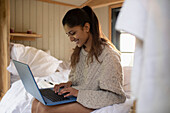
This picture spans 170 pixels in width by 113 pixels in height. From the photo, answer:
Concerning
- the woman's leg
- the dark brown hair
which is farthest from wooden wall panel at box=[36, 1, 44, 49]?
the woman's leg

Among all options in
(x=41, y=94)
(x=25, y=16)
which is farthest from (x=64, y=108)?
(x=25, y=16)

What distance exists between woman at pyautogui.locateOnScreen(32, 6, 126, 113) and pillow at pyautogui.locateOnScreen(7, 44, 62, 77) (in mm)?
1036

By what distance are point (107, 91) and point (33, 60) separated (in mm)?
1567

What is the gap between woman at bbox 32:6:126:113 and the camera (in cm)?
109

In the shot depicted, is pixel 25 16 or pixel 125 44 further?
pixel 125 44

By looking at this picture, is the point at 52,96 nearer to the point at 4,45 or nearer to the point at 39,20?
the point at 4,45

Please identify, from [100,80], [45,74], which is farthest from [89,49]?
[45,74]

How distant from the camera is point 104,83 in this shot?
A: 3.61 feet

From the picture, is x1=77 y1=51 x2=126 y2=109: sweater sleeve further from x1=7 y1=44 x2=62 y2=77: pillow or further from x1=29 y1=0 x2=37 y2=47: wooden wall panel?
x1=29 y1=0 x2=37 y2=47: wooden wall panel

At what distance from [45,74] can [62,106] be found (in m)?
1.44

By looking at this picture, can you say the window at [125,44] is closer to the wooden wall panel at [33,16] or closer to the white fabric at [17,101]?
the wooden wall panel at [33,16]

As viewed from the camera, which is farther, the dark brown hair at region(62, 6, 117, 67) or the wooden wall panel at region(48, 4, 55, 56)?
the wooden wall panel at region(48, 4, 55, 56)

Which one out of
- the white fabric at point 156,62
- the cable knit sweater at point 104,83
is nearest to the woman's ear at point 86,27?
the cable knit sweater at point 104,83

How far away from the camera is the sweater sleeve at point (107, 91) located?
1087 mm
